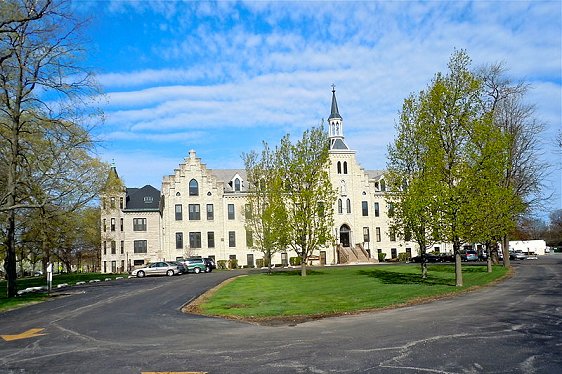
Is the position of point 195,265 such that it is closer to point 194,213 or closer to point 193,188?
point 194,213

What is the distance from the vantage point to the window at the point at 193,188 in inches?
2685

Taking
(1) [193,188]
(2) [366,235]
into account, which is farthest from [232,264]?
(2) [366,235]

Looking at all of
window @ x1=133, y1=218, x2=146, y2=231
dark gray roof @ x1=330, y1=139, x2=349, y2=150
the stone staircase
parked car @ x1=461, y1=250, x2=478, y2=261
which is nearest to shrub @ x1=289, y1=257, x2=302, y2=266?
the stone staircase

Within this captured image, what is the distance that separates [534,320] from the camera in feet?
48.3

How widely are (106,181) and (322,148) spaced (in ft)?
58.6

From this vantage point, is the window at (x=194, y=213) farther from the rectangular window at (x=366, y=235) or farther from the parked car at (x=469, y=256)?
the parked car at (x=469, y=256)

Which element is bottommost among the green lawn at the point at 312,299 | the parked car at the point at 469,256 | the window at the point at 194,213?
the parked car at the point at 469,256

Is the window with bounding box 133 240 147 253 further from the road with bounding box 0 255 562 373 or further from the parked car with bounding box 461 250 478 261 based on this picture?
the road with bounding box 0 255 562 373

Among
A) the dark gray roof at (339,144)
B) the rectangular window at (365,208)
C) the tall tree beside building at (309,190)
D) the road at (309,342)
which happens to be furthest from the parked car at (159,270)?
the road at (309,342)

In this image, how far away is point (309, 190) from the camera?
40250mm

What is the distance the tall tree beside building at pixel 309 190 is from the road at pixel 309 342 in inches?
815

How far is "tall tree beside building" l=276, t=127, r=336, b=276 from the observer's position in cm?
4028

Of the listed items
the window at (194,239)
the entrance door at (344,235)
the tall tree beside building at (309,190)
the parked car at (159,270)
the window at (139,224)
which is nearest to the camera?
the tall tree beside building at (309,190)

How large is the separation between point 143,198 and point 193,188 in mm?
8377
